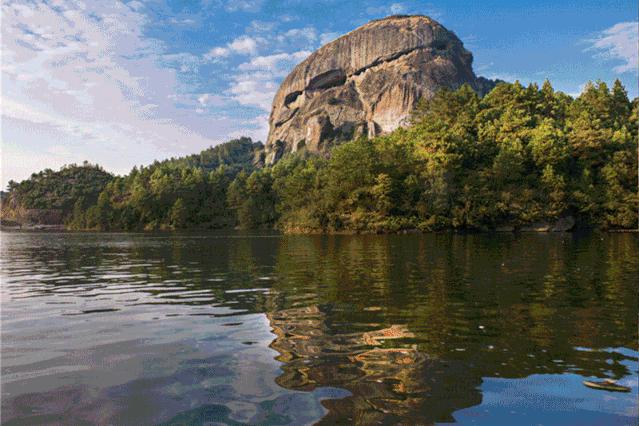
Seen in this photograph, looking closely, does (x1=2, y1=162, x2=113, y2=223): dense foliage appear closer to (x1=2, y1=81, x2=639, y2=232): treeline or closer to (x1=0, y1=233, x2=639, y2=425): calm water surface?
(x1=2, y1=81, x2=639, y2=232): treeline

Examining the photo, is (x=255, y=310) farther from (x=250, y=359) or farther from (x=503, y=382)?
(x=503, y=382)

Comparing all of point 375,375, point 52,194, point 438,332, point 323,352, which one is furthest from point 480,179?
point 52,194

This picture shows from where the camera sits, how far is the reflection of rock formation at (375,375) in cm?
566

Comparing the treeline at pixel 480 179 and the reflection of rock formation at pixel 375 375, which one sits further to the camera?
the treeline at pixel 480 179

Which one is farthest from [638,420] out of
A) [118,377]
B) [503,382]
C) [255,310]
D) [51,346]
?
[51,346]

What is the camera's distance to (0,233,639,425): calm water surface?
19.0 ft

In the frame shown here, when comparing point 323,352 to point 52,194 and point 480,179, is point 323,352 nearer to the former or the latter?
point 480,179

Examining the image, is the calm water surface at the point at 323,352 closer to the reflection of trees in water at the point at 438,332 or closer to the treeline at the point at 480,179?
the reflection of trees in water at the point at 438,332

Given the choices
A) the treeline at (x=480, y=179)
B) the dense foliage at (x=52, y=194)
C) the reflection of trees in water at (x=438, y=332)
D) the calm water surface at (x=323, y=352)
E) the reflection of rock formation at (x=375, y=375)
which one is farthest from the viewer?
the dense foliage at (x=52, y=194)

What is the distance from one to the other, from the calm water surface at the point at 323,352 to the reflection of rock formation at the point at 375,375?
3cm

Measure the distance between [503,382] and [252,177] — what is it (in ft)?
400

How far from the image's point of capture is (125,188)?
148250mm

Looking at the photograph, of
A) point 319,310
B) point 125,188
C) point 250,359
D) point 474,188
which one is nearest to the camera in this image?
point 250,359

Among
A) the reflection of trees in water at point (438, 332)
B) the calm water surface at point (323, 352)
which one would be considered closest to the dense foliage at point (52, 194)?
the calm water surface at point (323, 352)
